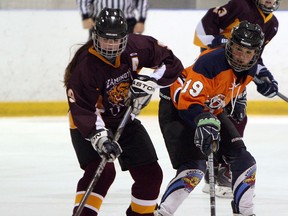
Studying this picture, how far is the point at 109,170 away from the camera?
3193mm

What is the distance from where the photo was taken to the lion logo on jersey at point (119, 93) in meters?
3.21

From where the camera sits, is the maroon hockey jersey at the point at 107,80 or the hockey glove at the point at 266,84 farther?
the hockey glove at the point at 266,84

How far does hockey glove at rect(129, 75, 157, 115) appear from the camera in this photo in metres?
3.22

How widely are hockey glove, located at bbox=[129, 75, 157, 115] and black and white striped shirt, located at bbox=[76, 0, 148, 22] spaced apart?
369 centimetres

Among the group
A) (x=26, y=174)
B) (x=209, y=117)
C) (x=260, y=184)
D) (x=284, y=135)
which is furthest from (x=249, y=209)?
(x=284, y=135)

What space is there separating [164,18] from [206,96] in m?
4.07

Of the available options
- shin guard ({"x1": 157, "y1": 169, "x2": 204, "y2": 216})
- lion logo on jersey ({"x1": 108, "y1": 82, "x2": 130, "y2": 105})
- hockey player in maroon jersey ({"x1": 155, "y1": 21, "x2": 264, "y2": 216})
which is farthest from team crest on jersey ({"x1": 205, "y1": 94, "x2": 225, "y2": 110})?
lion logo on jersey ({"x1": 108, "y1": 82, "x2": 130, "y2": 105})

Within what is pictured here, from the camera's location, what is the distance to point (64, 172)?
16.0 ft

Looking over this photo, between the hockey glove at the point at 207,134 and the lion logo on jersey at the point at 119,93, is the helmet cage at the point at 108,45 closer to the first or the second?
the lion logo on jersey at the point at 119,93

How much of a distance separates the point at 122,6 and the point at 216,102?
3635 millimetres

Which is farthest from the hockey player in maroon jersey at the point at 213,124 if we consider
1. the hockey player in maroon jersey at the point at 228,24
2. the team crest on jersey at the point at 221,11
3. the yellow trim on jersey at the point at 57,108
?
the yellow trim on jersey at the point at 57,108

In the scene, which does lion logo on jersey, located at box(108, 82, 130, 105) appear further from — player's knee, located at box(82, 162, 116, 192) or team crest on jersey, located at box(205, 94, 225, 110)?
team crest on jersey, located at box(205, 94, 225, 110)

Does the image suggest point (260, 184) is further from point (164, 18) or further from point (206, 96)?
point (164, 18)

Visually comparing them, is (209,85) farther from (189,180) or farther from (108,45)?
(108,45)
